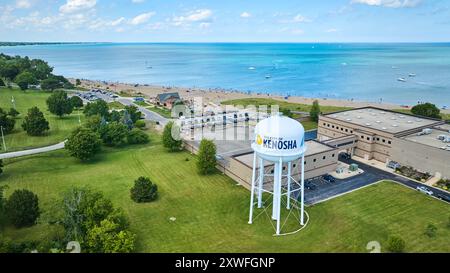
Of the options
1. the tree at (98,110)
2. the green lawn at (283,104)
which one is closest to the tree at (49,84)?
Result: the tree at (98,110)

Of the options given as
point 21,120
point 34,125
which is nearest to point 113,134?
point 34,125

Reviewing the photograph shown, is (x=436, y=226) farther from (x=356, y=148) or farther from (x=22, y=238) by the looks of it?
(x=22, y=238)

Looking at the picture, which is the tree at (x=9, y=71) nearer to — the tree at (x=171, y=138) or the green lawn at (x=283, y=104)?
the green lawn at (x=283, y=104)

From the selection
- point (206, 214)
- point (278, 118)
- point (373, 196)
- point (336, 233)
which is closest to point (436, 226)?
point (373, 196)

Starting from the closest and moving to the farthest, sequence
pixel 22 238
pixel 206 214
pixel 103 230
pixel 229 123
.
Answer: pixel 103 230 < pixel 22 238 < pixel 206 214 < pixel 229 123

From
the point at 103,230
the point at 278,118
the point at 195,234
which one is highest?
the point at 278,118

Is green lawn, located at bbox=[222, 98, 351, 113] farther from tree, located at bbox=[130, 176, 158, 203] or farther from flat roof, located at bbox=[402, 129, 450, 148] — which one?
tree, located at bbox=[130, 176, 158, 203]
